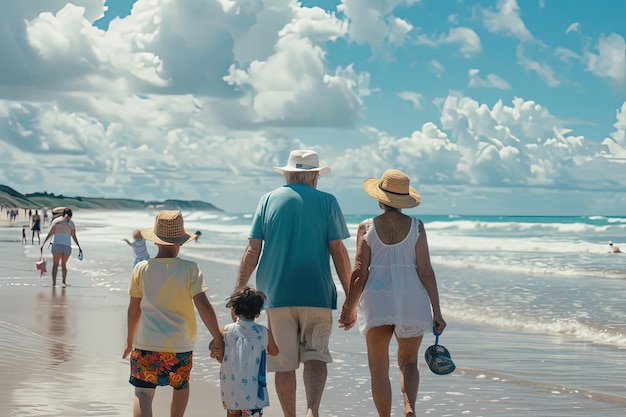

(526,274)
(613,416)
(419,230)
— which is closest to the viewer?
(419,230)

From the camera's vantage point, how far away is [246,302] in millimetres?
4934

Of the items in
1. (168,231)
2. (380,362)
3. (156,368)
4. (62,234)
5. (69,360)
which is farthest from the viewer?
(62,234)

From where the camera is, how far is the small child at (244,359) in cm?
494

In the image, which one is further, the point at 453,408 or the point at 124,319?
the point at 124,319

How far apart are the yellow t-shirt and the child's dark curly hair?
21cm

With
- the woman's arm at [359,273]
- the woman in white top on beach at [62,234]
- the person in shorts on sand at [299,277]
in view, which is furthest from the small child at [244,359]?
the woman in white top on beach at [62,234]

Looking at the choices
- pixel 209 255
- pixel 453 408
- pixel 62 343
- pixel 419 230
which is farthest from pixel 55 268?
pixel 209 255

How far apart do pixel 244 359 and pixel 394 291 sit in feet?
3.39

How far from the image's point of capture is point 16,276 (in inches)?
722

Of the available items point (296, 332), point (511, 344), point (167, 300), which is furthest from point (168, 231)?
point (511, 344)

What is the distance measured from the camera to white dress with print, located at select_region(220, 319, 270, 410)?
4938mm

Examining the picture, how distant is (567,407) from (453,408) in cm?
92

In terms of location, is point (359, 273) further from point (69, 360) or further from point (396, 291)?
point (69, 360)

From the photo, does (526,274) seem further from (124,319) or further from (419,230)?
(419,230)
